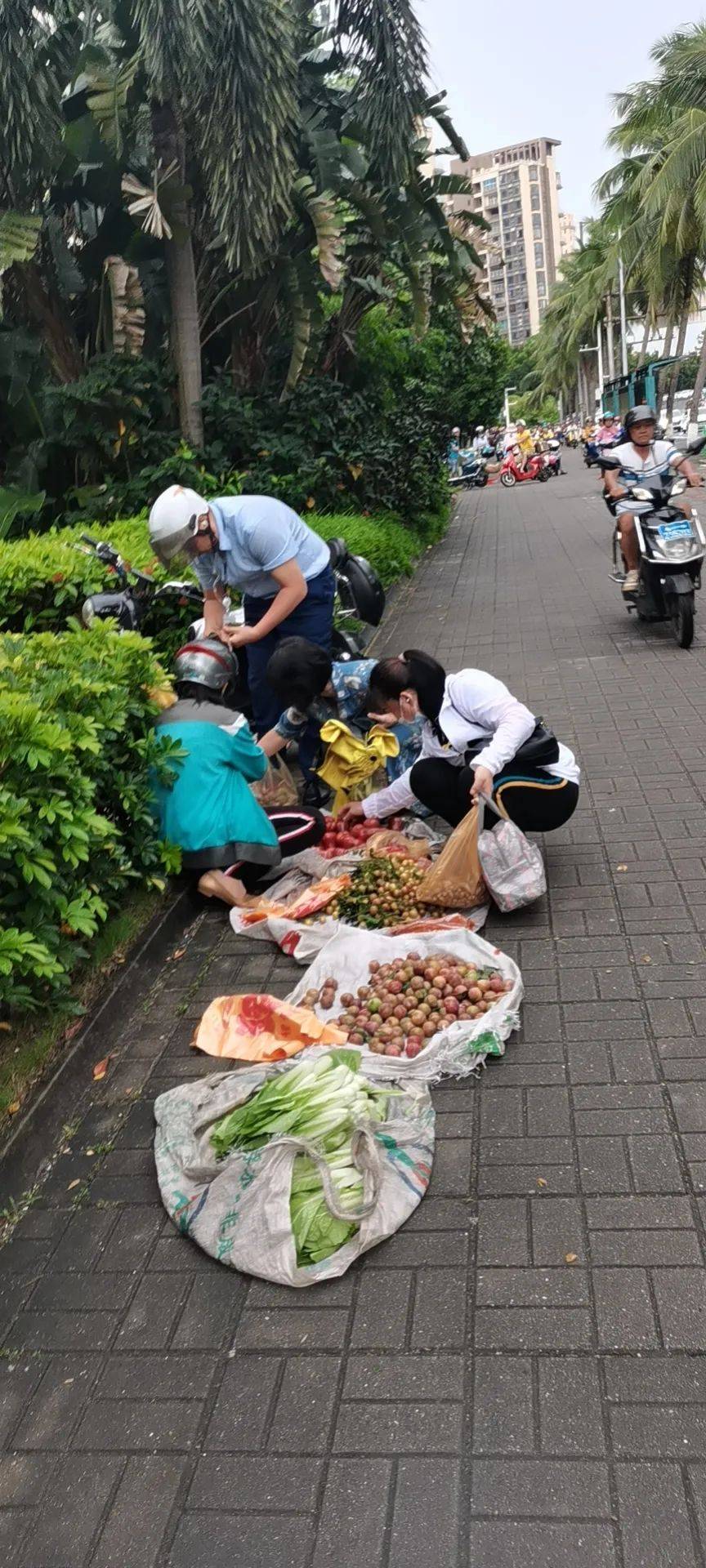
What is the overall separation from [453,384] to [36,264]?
11.0 m

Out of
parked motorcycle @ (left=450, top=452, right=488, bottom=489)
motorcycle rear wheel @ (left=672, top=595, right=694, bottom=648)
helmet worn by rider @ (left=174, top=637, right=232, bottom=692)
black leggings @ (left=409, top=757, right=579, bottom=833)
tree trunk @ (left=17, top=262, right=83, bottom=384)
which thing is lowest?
parked motorcycle @ (left=450, top=452, right=488, bottom=489)

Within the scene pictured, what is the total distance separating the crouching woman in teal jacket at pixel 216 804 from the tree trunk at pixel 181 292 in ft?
21.1

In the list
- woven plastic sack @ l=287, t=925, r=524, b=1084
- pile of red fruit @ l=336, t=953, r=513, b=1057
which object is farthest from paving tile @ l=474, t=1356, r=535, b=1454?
pile of red fruit @ l=336, t=953, r=513, b=1057

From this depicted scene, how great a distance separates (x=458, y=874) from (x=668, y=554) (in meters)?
5.15

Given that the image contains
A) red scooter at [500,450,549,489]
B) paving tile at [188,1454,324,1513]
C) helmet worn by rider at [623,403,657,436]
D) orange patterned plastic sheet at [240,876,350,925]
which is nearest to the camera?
paving tile at [188,1454,324,1513]

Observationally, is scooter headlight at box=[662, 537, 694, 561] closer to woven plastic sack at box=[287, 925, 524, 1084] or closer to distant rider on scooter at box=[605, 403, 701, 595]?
distant rider on scooter at box=[605, 403, 701, 595]

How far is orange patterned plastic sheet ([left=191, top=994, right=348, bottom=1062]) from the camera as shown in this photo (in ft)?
12.5

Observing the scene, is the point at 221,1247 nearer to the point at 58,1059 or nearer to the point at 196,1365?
the point at 196,1365

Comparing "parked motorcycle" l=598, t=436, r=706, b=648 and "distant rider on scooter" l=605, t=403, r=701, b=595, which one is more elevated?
"distant rider on scooter" l=605, t=403, r=701, b=595

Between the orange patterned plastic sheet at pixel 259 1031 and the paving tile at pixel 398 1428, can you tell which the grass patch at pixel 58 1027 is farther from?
the paving tile at pixel 398 1428

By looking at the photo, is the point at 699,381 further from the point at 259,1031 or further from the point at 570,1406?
the point at 570,1406

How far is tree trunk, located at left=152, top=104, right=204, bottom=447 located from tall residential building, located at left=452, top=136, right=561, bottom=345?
16305 cm

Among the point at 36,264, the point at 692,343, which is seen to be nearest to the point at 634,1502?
the point at 36,264

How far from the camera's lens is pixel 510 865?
455 cm
